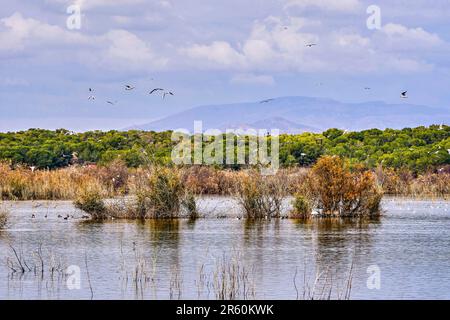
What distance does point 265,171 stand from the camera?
1463 inches

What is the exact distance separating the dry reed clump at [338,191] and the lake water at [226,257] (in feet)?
3.39

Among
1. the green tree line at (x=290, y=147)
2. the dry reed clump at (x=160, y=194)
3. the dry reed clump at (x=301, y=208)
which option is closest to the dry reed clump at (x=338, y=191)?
the dry reed clump at (x=301, y=208)

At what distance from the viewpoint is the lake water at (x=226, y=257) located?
2095 centimetres

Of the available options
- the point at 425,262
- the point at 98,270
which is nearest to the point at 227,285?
the point at 98,270

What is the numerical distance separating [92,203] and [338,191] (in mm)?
8849

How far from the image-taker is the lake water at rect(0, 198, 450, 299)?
825 inches

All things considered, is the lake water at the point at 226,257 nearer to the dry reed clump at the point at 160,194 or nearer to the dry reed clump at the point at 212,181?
the dry reed clump at the point at 160,194

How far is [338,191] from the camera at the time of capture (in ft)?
121

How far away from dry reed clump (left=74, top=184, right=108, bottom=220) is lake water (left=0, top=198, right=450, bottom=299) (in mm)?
607

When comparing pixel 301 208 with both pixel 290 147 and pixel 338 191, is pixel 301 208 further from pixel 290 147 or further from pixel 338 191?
pixel 290 147

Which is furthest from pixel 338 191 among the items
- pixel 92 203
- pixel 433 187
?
pixel 433 187

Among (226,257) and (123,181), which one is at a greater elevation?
(123,181)
